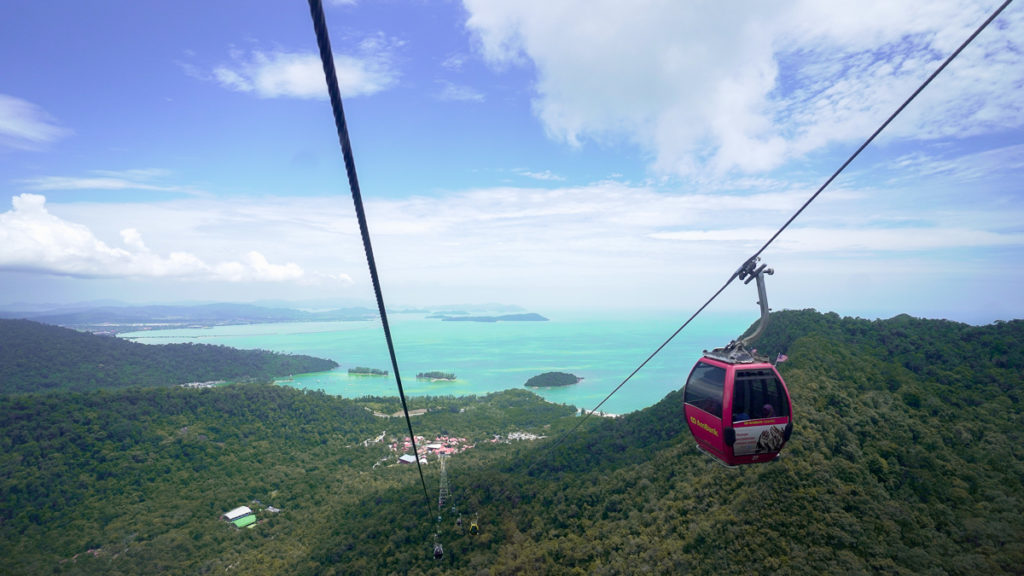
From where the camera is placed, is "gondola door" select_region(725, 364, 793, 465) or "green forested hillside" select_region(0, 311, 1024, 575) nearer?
"gondola door" select_region(725, 364, 793, 465)

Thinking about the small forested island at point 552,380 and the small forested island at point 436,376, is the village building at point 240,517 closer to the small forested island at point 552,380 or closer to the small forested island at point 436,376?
the small forested island at point 552,380

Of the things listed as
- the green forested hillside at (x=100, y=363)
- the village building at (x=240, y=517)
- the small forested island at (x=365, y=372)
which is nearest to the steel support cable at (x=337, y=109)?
the village building at (x=240, y=517)

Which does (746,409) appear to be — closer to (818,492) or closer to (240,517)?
(818,492)

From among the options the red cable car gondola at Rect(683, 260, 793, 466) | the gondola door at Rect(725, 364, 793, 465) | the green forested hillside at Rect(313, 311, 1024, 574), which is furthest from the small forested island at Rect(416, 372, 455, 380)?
the gondola door at Rect(725, 364, 793, 465)

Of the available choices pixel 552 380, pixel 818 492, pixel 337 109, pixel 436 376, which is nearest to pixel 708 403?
pixel 337 109

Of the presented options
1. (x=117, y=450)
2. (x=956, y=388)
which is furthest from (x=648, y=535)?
(x=117, y=450)

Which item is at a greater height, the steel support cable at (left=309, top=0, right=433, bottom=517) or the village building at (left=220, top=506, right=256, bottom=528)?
the steel support cable at (left=309, top=0, right=433, bottom=517)

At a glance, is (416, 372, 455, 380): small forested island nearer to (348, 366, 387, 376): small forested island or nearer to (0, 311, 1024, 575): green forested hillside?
(348, 366, 387, 376): small forested island
